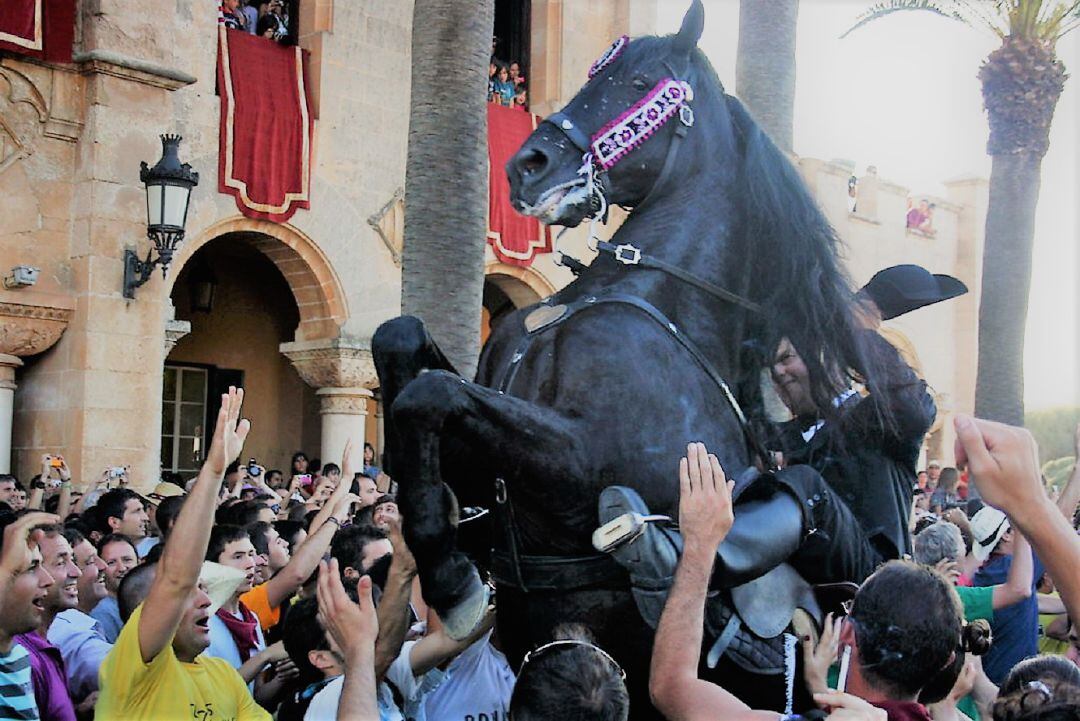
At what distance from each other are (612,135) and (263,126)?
13053 millimetres

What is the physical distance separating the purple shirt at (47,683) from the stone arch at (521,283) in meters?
15.2

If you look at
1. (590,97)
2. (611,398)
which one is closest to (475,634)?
(611,398)

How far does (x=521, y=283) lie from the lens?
20.5m

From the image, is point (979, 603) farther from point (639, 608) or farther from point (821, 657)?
point (639, 608)

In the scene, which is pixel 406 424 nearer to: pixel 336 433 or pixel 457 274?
pixel 457 274

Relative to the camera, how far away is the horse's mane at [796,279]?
4527 millimetres

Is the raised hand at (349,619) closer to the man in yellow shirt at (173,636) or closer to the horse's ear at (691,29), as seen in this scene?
the man in yellow shirt at (173,636)

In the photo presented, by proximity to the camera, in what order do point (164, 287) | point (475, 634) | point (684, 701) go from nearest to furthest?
point (684, 701) < point (475, 634) < point (164, 287)

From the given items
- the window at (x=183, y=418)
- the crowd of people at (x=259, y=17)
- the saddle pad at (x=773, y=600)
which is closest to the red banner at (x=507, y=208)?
the crowd of people at (x=259, y=17)

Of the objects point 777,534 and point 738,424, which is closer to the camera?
point 777,534

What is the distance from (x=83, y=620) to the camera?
579 cm

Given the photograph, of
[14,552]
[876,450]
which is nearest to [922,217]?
[876,450]

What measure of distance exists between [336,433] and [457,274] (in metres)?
9.15

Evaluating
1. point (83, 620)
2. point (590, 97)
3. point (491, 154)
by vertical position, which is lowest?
point (83, 620)
